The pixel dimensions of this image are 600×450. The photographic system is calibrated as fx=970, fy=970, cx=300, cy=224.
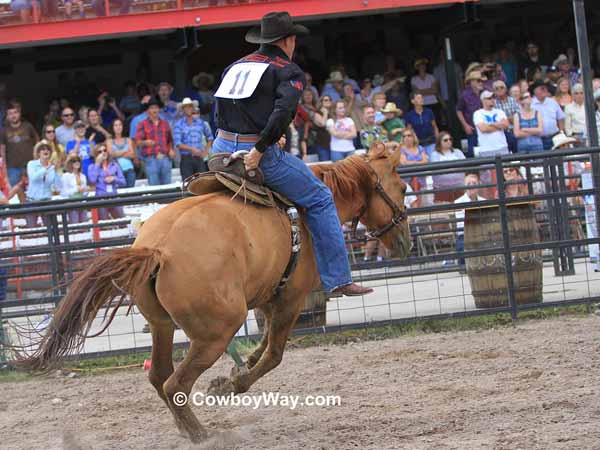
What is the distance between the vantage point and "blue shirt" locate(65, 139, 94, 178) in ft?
48.8

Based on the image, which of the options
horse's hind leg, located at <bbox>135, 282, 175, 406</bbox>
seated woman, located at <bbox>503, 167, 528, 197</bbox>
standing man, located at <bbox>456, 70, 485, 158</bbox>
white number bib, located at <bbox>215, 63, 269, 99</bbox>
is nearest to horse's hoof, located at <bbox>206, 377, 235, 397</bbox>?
horse's hind leg, located at <bbox>135, 282, 175, 406</bbox>

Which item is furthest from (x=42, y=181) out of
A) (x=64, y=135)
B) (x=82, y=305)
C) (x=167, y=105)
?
(x=82, y=305)

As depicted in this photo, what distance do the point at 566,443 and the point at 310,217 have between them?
2216 mm

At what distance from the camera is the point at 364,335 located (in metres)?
9.46

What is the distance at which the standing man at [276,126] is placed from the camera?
19.9ft

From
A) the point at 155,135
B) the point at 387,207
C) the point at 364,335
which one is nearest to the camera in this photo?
the point at 387,207

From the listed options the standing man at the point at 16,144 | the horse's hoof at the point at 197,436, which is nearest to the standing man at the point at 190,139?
the standing man at the point at 16,144

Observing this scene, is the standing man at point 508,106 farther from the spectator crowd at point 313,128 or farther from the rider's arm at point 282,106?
the rider's arm at point 282,106

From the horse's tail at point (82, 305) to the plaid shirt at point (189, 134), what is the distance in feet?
31.2

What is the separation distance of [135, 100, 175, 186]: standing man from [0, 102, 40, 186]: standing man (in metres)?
2.05

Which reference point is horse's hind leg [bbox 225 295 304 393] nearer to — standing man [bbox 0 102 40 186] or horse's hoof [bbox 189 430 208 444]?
horse's hoof [bbox 189 430 208 444]

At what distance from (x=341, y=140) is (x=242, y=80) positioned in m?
9.63

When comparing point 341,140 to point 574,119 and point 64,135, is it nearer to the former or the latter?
point 574,119

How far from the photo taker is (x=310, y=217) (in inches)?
254
